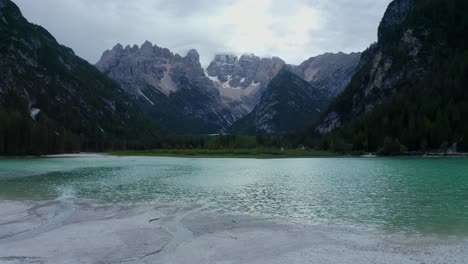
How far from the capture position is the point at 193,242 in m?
23.8

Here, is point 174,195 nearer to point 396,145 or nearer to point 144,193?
point 144,193

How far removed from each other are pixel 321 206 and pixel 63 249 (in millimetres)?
23294

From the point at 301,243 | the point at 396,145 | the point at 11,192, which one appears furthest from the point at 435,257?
the point at 396,145

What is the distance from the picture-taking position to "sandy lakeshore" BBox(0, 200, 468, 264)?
792 inches

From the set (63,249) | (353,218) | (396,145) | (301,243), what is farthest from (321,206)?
(396,145)

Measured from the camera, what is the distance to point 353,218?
30922 mm

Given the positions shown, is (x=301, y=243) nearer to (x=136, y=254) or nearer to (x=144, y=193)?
(x=136, y=254)

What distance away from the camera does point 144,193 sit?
4862 centimetres

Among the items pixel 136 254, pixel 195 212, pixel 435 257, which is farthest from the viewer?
pixel 195 212

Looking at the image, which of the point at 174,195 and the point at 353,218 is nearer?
the point at 353,218

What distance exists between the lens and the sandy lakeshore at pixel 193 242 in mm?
20109

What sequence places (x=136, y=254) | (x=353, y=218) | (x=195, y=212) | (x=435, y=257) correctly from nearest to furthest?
(x=435, y=257) → (x=136, y=254) → (x=353, y=218) → (x=195, y=212)

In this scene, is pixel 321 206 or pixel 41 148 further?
pixel 41 148

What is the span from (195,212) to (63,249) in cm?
1402
